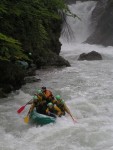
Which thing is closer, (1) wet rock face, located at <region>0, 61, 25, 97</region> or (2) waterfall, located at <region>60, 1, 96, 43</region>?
(1) wet rock face, located at <region>0, 61, 25, 97</region>

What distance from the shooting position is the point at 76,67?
19672 millimetres

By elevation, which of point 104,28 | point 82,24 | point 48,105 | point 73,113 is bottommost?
point 73,113

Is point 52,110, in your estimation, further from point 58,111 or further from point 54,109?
point 58,111

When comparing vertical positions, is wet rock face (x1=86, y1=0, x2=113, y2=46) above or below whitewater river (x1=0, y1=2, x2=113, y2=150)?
above

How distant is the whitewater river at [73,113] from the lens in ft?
29.1

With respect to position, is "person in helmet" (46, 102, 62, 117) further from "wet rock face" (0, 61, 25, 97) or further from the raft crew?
"wet rock face" (0, 61, 25, 97)

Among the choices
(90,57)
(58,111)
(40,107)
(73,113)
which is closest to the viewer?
(58,111)

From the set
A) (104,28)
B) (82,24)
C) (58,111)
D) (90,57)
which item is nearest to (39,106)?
(58,111)

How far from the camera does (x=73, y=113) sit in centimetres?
1125

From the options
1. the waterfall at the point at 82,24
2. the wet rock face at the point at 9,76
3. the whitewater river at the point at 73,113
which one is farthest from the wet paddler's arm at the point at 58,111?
the waterfall at the point at 82,24

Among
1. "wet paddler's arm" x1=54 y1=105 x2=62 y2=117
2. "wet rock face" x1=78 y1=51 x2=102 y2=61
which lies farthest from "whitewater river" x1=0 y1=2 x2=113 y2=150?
"wet rock face" x1=78 y1=51 x2=102 y2=61

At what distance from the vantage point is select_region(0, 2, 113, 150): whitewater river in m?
8.87

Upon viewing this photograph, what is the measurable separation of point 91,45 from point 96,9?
5425 mm

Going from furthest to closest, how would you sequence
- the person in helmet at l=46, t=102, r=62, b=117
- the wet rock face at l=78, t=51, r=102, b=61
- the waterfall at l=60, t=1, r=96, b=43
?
the waterfall at l=60, t=1, r=96, b=43
the wet rock face at l=78, t=51, r=102, b=61
the person in helmet at l=46, t=102, r=62, b=117
